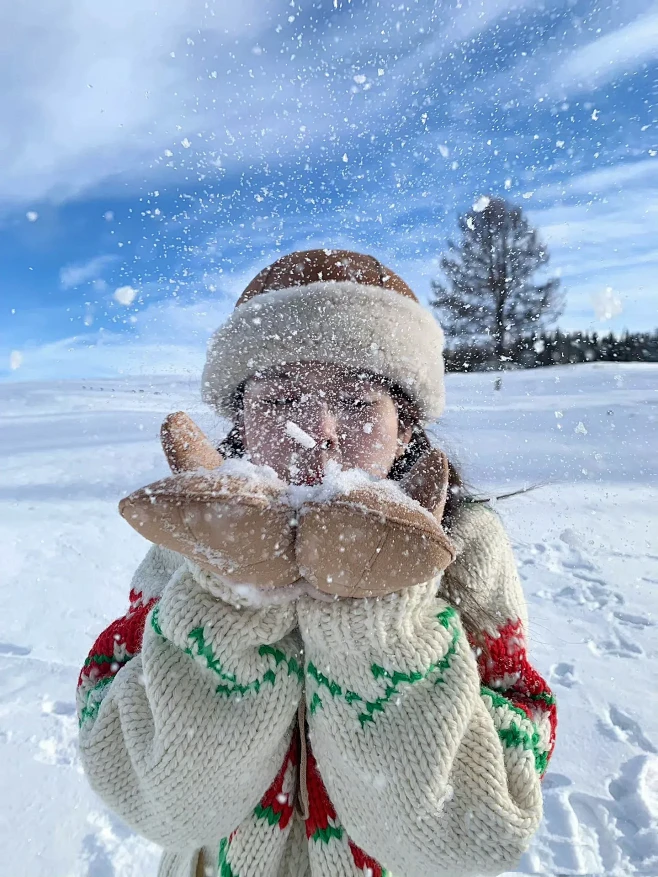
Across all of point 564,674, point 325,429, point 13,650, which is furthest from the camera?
point 564,674

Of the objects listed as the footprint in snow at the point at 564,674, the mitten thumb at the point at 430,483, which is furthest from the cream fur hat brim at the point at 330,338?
the footprint in snow at the point at 564,674

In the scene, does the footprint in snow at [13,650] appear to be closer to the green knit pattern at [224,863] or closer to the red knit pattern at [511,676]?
the green knit pattern at [224,863]

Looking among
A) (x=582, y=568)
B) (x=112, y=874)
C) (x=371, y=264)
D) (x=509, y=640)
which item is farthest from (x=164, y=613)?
(x=582, y=568)

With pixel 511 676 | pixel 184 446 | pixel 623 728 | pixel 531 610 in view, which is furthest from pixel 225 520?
pixel 531 610

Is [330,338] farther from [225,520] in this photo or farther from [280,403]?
[225,520]

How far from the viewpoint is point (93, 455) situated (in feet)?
20.2

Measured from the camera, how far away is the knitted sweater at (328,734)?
3.00ft

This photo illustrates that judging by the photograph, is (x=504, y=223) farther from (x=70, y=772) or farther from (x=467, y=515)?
(x=70, y=772)

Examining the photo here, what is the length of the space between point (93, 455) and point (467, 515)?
18.6 feet

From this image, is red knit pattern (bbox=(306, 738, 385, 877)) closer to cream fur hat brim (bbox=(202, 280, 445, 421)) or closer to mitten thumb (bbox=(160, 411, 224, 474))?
mitten thumb (bbox=(160, 411, 224, 474))

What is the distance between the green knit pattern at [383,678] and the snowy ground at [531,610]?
2.38 ft

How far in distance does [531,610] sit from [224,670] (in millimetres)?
2760

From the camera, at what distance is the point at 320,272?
130 centimetres

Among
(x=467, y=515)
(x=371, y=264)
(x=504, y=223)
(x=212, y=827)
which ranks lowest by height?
(x=212, y=827)
